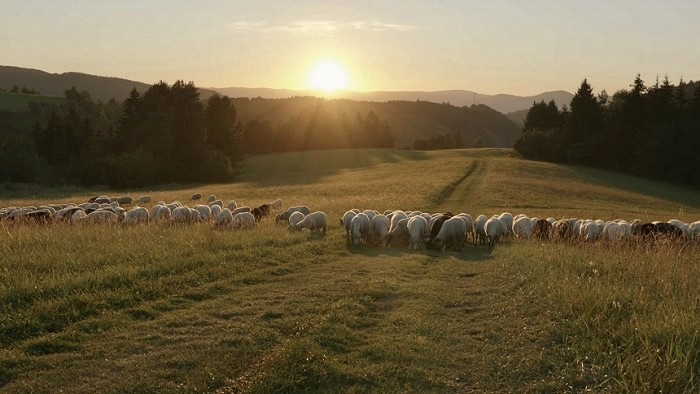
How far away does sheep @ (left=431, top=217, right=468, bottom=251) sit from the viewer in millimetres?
19797

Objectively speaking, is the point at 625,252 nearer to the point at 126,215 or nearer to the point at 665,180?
the point at 126,215

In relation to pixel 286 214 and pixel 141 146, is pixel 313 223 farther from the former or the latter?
pixel 141 146

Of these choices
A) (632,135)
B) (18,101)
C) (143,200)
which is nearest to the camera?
(143,200)

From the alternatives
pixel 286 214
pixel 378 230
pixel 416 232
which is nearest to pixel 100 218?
pixel 286 214

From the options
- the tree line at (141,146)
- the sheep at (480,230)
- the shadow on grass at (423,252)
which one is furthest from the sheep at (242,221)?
the tree line at (141,146)

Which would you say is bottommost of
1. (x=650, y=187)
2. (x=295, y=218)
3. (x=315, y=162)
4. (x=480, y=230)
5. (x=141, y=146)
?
(x=650, y=187)

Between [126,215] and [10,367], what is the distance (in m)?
16.0

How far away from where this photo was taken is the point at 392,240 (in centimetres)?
2058

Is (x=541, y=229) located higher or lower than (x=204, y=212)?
lower

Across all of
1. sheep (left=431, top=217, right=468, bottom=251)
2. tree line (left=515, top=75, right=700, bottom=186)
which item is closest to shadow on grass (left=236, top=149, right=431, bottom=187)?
tree line (left=515, top=75, right=700, bottom=186)

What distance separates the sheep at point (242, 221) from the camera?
21.1 m

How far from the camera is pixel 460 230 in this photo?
2009cm

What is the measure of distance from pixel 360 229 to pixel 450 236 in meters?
3.11

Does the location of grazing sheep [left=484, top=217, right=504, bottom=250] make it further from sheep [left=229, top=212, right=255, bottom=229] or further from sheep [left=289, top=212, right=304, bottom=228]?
sheep [left=229, top=212, right=255, bottom=229]
